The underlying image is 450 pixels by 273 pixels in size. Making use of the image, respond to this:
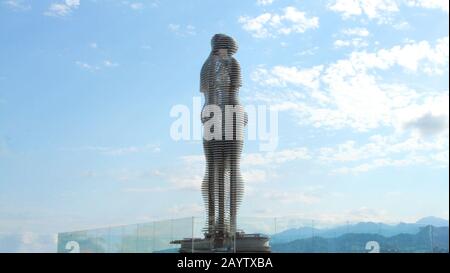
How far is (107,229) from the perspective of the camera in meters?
32.2

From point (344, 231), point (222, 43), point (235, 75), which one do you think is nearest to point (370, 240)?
point (344, 231)

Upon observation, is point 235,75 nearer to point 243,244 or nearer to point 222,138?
point 222,138

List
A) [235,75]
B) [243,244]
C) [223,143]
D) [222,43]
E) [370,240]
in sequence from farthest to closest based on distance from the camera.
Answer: [222,43] → [235,75] → [223,143] → [243,244] → [370,240]

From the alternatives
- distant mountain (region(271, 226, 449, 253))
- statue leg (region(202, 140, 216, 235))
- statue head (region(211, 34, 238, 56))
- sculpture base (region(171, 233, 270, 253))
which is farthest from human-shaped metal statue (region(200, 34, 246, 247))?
distant mountain (region(271, 226, 449, 253))

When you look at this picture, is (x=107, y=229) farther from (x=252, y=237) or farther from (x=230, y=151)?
(x=230, y=151)

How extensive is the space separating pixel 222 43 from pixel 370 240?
1886 cm

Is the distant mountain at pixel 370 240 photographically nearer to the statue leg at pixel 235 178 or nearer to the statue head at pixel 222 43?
the statue leg at pixel 235 178

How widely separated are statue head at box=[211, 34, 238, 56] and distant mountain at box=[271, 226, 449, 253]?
17.1 meters

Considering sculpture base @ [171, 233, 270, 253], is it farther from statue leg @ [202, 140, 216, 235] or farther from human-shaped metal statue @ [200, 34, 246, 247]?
statue leg @ [202, 140, 216, 235]

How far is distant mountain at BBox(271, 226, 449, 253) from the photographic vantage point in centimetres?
3256

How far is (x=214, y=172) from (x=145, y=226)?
11207mm

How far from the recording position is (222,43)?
148ft

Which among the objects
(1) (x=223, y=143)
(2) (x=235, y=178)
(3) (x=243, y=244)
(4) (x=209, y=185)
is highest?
(1) (x=223, y=143)
